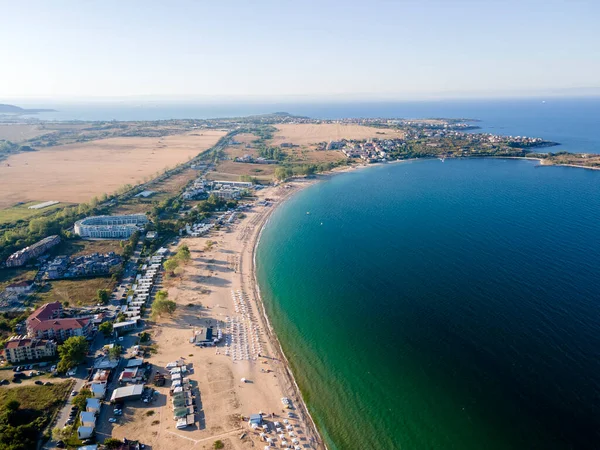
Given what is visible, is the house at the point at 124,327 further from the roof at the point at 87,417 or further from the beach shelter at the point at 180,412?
the beach shelter at the point at 180,412

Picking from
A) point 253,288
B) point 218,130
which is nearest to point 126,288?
point 253,288

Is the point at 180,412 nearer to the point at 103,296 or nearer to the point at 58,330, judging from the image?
the point at 58,330

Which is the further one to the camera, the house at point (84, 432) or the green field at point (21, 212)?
the green field at point (21, 212)

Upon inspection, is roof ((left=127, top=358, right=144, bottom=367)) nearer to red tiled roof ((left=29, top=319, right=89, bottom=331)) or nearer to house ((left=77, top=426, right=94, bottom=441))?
house ((left=77, top=426, right=94, bottom=441))

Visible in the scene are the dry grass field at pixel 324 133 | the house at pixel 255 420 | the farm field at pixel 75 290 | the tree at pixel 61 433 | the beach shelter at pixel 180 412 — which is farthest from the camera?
the dry grass field at pixel 324 133

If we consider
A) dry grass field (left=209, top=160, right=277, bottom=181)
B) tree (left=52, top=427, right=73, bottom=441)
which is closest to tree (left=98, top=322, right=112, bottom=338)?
tree (left=52, top=427, right=73, bottom=441)

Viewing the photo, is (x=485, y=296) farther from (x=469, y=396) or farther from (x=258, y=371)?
(x=258, y=371)

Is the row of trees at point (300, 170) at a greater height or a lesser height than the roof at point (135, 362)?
greater

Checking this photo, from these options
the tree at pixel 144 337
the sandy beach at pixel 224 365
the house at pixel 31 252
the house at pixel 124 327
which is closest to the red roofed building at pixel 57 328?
the house at pixel 124 327
